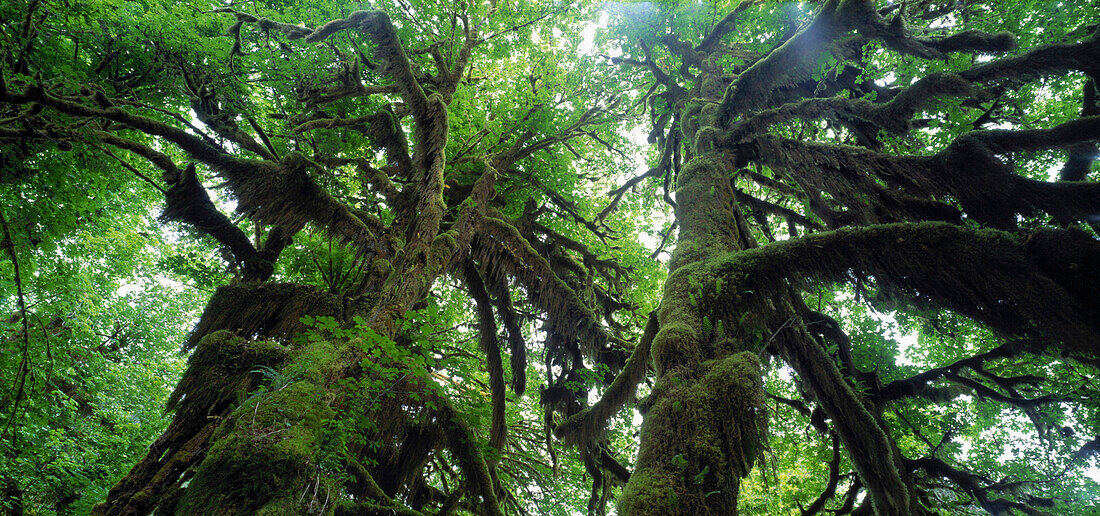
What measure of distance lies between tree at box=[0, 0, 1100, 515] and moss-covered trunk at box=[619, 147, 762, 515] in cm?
2

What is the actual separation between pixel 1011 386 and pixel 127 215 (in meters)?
16.3

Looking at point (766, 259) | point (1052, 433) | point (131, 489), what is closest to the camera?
point (131, 489)

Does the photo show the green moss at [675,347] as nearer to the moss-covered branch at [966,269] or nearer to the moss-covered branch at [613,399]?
the moss-covered branch at [966,269]

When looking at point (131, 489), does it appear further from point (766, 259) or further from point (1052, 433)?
point (1052, 433)

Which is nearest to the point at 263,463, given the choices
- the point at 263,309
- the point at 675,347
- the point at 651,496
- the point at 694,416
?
the point at 651,496

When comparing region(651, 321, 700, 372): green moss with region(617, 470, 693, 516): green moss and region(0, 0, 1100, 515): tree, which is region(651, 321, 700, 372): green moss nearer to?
region(0, 0, 1100, 515): tree

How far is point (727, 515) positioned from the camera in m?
2.08

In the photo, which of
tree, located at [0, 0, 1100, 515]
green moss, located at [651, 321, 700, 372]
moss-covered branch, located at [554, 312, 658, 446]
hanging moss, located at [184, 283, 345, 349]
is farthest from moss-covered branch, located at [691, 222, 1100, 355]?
hanging moss, located at [184, 283, 345, 349]

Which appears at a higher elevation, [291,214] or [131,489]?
[291,214]

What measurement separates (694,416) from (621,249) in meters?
6.87

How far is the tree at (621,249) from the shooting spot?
9.29 ft

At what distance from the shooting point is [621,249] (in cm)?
917

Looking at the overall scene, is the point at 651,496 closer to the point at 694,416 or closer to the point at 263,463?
the point at 694,416

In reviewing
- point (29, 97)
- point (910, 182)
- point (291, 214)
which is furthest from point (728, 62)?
point (29, 97)
